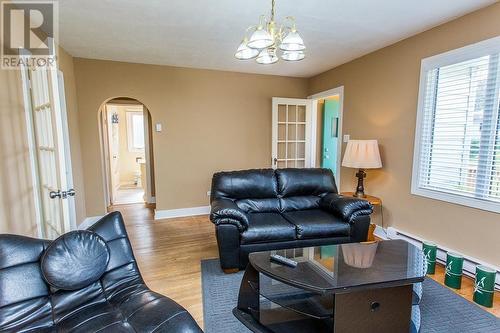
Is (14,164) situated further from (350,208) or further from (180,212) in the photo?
(350,208)

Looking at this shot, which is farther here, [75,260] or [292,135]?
[292,135]

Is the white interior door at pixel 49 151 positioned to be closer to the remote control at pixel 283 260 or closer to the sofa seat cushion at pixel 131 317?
the sofa seat cushion at pixel 131 317

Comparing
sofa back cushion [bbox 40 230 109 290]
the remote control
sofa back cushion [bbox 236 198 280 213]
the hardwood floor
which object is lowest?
the hardwood floor

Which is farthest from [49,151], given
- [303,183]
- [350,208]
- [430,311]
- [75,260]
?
[430,311]

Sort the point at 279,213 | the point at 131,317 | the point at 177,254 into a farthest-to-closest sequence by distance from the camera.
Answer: the point at 279,213 < the point at 177,254 < the point at 131,317

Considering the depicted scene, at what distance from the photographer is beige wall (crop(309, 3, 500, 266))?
2449 millimetres

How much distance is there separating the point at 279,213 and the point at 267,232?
22.3 inches

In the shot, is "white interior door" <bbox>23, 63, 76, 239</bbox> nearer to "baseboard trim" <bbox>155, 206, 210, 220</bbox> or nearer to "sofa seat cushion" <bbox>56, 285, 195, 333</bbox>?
"sofa seat cushion" <bbox>56, 285, 195, 333</bbox>

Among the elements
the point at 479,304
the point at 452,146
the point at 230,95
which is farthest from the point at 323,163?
the point at 479,304

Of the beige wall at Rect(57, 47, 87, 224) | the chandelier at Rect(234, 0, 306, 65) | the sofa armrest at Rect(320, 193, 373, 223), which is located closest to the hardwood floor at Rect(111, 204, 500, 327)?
the beige wall at Rect(57, 47, 87, 224)

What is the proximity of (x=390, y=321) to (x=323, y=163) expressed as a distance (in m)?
4.28

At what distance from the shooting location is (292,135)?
202 inches

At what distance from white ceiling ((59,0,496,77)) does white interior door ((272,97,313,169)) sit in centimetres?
125

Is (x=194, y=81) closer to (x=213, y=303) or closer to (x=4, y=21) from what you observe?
(x=4, y=21)
